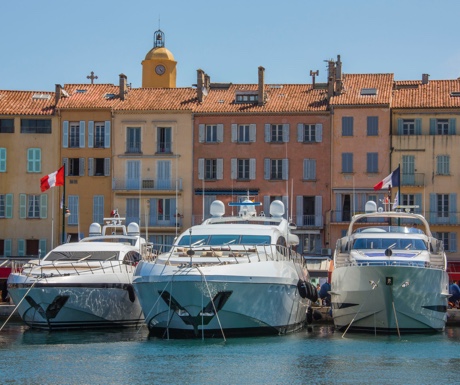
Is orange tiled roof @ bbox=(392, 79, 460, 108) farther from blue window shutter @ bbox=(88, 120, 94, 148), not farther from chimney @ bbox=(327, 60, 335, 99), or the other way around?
blue window shutter @ bbox=(88, 120, 94, 148)

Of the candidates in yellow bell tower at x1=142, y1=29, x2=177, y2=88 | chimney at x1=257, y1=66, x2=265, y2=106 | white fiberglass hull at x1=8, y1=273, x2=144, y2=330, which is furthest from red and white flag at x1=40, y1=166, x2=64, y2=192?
yellow bell tower at x1=142, y1=29, x2=177, y2=88

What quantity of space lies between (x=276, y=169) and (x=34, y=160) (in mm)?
15050

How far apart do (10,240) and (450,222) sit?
87.6 ft

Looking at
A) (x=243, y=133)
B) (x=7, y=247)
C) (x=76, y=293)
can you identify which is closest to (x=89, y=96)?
(x=243, y=133)

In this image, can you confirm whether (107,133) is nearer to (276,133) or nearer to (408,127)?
(276,133)

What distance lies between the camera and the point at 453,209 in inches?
2648

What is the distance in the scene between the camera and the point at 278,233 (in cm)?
4103

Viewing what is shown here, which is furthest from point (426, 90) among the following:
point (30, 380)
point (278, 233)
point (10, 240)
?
point (30, 380)

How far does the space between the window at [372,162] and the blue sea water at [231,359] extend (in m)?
29.0

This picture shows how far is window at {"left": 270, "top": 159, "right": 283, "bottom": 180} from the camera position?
2734 inches

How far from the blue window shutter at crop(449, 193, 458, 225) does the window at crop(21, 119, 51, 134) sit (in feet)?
81.7

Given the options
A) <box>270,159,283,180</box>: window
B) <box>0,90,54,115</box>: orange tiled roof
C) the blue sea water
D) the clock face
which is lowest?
the blue sea water

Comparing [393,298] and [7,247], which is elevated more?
[7,247]

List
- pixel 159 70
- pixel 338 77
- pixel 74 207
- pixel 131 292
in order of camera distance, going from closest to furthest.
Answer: pixel 131 292, pixel 74 207, pixel 338 77, pixel 159 70
